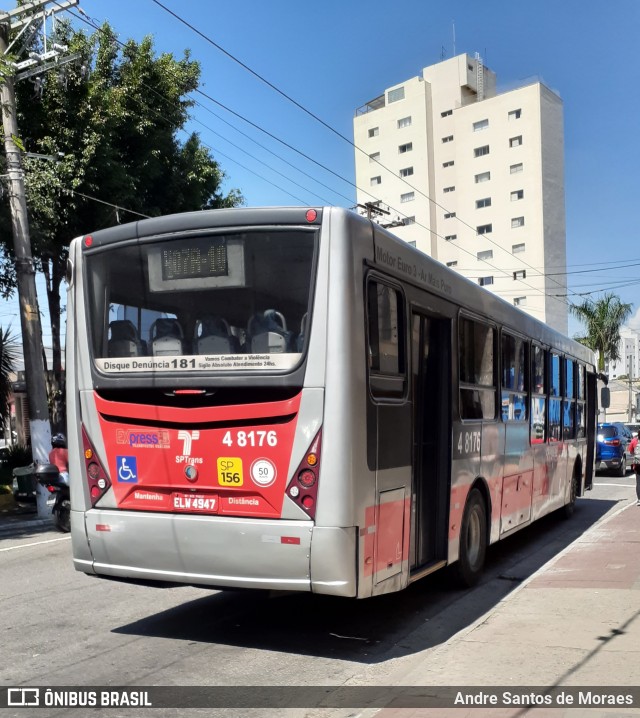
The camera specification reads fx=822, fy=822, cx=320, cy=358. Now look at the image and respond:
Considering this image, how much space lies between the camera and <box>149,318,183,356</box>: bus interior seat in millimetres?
6258

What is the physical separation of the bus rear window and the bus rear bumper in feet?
3.72

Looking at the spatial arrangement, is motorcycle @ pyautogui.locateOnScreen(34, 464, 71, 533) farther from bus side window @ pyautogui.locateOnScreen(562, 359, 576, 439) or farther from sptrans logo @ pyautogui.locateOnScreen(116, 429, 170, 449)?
bus side window @ pyautogui.locateOnScreen(562, 359, 576, 439)

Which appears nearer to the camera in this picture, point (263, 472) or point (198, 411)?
point (263, 472)

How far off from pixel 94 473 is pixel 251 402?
61.5 inches

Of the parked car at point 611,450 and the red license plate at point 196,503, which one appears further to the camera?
the parked car at point 611,450

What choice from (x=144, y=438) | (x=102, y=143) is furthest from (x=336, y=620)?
(x=102, y=143)

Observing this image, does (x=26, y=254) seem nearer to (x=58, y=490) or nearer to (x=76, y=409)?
(x=58, y=490)

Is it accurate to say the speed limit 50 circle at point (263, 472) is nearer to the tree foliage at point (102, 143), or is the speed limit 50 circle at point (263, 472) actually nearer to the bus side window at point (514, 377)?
the bus side window at point (514, 377)

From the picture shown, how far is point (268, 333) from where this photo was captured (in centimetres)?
595

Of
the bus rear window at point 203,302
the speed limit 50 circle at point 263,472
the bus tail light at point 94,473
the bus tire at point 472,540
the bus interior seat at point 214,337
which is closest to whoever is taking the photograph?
the speed limit 50 circle at point 263,472

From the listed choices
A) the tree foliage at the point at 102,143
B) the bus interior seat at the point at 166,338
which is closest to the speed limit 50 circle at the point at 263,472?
the bus interior seat at the point at 166,338

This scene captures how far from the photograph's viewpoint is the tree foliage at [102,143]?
18422 mm

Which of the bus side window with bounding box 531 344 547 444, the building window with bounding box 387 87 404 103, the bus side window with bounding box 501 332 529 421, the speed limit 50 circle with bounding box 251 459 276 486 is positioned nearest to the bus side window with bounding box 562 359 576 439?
the bus side window with bounding box 531 344 547 444

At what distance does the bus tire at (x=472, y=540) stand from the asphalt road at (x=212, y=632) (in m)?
0.19
